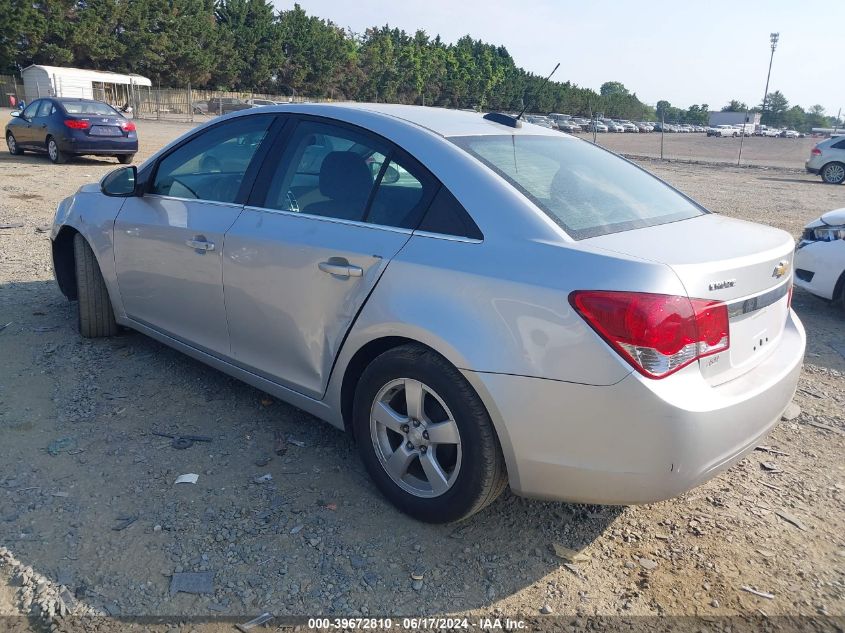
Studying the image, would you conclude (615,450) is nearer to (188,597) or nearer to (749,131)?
(188,597)

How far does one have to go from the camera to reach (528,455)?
2.48 m

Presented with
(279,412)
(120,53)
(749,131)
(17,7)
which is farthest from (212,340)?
(749,131)

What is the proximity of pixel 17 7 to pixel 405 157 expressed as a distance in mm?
55320

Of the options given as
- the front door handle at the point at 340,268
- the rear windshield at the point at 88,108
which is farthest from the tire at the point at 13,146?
the front door handle at the point at 340,268

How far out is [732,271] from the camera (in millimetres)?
2463

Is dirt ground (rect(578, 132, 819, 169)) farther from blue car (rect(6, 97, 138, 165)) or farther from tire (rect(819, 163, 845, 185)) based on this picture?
blue car (rect(6, 97, 138, 165))

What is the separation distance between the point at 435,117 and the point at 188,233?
1.46m

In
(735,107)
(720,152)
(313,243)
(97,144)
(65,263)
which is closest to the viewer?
(313,243)

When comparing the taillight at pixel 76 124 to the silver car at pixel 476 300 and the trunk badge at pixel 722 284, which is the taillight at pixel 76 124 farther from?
the trunk badge at pixel 722 284

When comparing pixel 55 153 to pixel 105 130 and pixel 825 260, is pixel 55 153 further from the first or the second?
A: pixel 825 260

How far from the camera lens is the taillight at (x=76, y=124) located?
48.6 ft

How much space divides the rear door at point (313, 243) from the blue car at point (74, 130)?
44.4 feet

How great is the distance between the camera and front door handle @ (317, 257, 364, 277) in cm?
289

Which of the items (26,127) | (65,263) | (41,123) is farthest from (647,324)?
(26,127)
